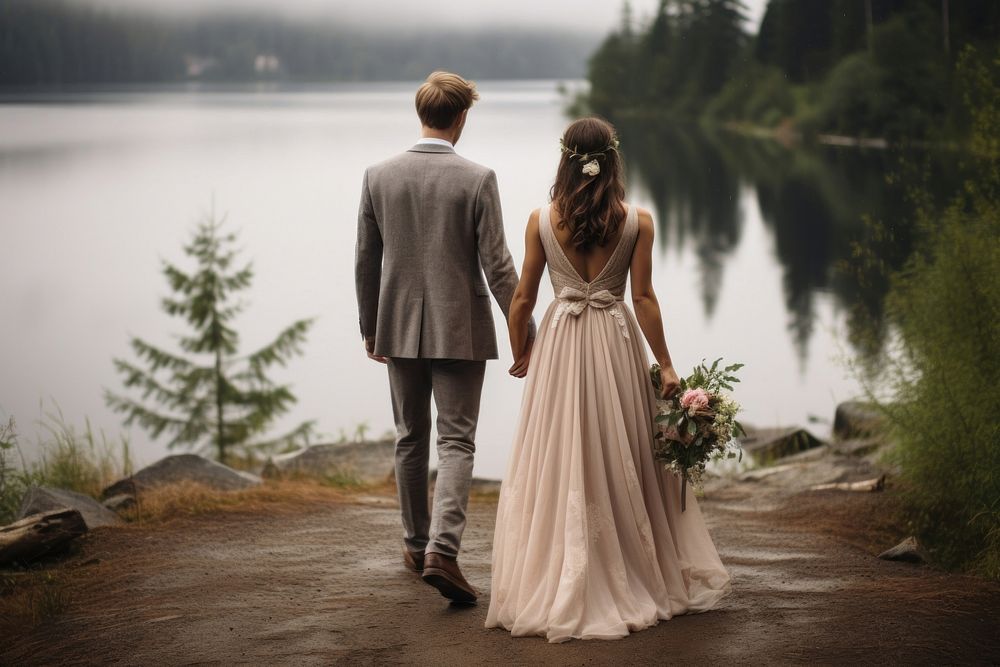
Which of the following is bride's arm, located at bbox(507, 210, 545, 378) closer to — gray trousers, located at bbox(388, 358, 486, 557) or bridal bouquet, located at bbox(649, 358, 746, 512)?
gray trousers, located at bbox(388, 358, 486, 557)

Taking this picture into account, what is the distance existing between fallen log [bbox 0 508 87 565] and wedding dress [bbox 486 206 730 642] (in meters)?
2.54

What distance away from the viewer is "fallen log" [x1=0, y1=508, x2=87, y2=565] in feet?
17.9

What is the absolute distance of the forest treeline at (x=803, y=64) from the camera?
11820 millimetres

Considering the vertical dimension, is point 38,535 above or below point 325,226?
below

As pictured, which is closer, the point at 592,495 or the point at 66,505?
the point at 592,495

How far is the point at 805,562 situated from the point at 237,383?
780cm

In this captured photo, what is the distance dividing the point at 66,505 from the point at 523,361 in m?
3.12

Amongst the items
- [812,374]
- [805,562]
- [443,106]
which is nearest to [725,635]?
[805,562]

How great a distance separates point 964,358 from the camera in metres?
6.72

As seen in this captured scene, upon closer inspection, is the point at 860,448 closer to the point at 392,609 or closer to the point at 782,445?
the point at 782,445

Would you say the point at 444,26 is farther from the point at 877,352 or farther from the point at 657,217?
the point at 877,352

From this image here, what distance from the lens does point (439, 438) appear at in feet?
15.4

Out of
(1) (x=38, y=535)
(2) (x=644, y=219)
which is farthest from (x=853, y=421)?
(1) (x=38, y=535)

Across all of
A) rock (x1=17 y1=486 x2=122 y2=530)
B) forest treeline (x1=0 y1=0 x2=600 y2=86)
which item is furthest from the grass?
forest treeline (x1=0 y1=0 x2=600 y2=86)
